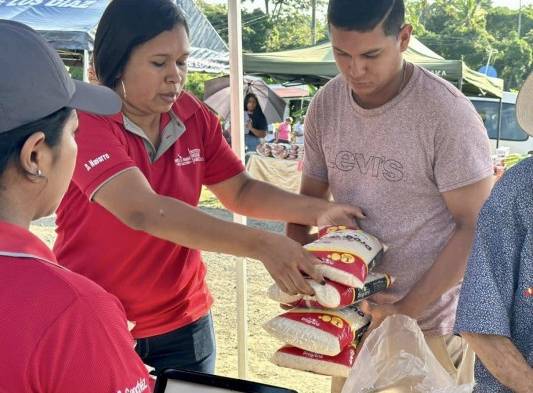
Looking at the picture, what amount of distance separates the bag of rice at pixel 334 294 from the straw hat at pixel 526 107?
59 cm

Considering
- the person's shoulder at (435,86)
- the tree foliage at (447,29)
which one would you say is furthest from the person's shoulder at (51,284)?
the tree foliage at (447,29)

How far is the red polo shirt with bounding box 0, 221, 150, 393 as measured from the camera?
97 centimetres

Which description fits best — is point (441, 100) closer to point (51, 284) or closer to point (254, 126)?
point (51, 284)

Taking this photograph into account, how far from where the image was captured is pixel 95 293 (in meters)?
1.05

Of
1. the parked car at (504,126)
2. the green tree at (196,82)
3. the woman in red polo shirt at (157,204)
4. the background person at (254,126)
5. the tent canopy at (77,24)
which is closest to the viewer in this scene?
the woman in red polo shirt at (157,204)

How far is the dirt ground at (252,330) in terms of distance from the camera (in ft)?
14.9

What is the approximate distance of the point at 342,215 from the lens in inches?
84.4

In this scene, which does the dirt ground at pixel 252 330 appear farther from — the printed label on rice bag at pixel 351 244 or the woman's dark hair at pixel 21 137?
the woman's dark hair at pixel 21 137

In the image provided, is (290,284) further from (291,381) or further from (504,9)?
(504,9)

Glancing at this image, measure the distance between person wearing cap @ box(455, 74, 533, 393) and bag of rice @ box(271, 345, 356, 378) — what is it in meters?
0.39

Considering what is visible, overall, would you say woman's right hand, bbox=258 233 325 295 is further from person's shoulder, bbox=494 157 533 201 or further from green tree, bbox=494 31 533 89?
green tree, bbox=494 31 533 89

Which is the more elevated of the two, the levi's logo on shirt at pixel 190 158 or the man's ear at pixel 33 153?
the man's ear at pixel 33 153

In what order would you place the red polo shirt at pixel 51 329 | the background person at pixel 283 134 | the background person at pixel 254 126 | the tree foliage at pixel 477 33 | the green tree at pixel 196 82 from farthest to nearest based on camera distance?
the tree foliage at pixel 477 33 < the green tree at pixel 196 82 < the background person at pixel 254 126 < the background person at pixel 283 134 < the red polo shirt at pixel 51 329

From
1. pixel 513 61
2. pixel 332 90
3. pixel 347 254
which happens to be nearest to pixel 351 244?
pixel 347 254
